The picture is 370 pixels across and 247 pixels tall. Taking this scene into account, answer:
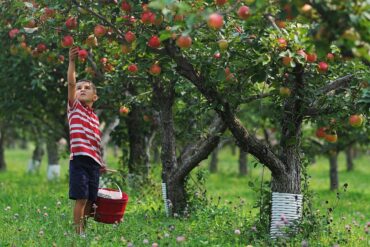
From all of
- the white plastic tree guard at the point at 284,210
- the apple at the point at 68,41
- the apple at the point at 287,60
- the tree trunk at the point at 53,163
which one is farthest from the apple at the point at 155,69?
the tree trunk at the point at 53,163

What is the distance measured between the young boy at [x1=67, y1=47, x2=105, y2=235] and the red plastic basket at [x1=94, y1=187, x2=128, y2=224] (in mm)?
145

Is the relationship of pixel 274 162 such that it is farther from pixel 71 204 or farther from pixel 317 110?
pixel 71 204

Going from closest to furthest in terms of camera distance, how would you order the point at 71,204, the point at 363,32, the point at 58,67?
the point at 363,32, the point at 71,204, the point at 58,67

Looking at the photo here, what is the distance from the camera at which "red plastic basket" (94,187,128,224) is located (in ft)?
24.4

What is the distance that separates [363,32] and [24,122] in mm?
14801

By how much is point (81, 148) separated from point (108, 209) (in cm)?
83

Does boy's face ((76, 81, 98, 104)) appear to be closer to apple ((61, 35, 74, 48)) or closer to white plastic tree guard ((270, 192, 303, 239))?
apple ((61, 35, 74, 48))

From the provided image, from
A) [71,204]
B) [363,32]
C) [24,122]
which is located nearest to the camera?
[363,32]

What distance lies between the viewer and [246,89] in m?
7.33

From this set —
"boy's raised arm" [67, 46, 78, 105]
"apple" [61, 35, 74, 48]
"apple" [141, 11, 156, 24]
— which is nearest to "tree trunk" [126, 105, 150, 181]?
"boy's raised arm" [67, 46, 78, 105]

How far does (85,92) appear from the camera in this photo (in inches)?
288

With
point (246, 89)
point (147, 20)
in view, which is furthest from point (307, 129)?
point (147, 20)

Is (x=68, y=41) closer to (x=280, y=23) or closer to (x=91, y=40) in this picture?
(x=91, y=40)

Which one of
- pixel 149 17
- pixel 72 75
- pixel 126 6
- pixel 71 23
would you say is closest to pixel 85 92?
pixel 72 75
